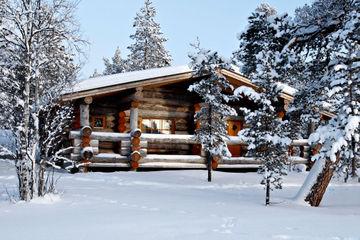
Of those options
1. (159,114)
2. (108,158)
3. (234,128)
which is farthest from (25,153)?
(234,128)

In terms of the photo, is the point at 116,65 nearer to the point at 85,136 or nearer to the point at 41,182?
the point at 85,136

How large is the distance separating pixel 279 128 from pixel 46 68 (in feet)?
19.2

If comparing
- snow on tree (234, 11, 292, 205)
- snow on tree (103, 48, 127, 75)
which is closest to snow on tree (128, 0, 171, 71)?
snow on tree (103, 48, 127, 75)

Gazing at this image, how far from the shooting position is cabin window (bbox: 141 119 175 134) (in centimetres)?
2034

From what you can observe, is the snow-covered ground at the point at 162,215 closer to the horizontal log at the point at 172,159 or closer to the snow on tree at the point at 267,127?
the snow on tree at the point at 267,127

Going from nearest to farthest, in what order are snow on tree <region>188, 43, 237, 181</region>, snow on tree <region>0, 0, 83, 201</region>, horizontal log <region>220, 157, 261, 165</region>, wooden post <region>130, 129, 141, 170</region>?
snow on tree <region>0, 0, 83, 201</region> < snow on tree <region>188, 43, 237, 181</region> < wooden post <region>130, 129, 141, 170</region> < horizontal log <region>220, 157, 261, 165</region>

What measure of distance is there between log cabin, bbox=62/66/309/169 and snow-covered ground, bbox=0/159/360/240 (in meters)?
3.47

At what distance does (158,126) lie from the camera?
811 inches

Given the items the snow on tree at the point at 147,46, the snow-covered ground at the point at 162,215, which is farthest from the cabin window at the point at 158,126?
the snow on tree at the point at 147,46

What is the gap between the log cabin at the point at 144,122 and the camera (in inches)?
635

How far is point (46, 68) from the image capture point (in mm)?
9555

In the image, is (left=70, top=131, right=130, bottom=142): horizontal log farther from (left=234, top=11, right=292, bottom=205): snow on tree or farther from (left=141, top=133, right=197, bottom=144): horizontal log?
(left=234, top=11, right=292, bottom=205): snow on tree

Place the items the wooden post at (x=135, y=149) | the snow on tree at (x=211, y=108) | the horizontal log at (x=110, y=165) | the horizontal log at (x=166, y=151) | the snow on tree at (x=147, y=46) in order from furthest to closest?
the snow on tree at (x=147, y=46)
the horizontal log at (x=166, y=151)
the wooden post at (x=135, y=149)
the horizontal log at (x=110, y=165)
the snow on tree at (x=211, y=108)

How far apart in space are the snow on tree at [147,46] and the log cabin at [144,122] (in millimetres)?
21472
